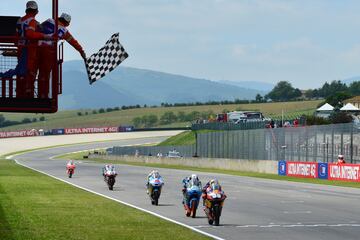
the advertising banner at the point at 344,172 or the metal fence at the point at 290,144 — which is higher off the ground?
the metal fence at the point at 290,144

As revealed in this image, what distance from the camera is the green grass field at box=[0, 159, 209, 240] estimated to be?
1753 centimetres

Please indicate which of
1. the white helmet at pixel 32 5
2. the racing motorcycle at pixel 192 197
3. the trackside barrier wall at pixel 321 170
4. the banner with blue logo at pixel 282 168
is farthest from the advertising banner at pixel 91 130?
the white helmet at pixel 32 5

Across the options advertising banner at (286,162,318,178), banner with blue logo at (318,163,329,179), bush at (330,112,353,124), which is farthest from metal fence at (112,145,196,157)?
banner with blue logo at (318,163,329,179)

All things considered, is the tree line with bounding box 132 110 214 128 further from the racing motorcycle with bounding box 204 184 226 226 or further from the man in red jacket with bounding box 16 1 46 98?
the man in red jacket with bounding box 16 1 46 98

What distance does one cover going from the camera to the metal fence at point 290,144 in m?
46.1

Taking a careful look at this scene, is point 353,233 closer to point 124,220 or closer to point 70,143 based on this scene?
point 124,220

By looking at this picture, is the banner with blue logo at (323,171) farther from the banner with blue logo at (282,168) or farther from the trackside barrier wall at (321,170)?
the banner with blue logo at (282,168)

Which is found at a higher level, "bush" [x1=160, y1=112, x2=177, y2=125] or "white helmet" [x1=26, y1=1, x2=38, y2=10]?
"white helmet" [x1=26, y1=1, x2=38, y2=10]

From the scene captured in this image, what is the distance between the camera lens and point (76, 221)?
2102cm

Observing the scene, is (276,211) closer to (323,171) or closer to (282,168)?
(323,171)

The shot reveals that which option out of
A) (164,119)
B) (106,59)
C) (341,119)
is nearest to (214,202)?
(106,59)

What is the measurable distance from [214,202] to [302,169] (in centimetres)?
3309

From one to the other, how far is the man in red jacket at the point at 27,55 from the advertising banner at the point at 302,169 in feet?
142

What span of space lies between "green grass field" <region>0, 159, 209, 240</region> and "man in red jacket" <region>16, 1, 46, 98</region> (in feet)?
30.4
